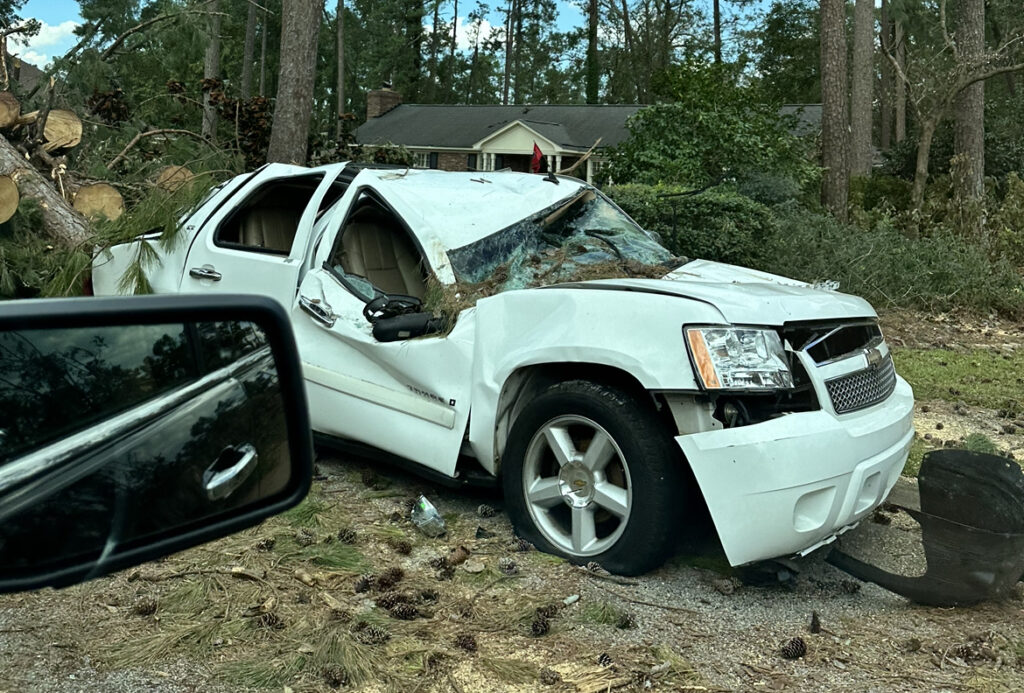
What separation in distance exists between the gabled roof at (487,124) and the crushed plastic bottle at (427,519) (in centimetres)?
3544

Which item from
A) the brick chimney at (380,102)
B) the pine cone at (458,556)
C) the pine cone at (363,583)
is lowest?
the pine cone at (363,583)

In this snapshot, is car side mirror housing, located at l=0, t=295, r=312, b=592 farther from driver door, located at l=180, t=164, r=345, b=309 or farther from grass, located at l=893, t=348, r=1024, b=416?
grass, located at l=893, t=348, r=1024, b=416

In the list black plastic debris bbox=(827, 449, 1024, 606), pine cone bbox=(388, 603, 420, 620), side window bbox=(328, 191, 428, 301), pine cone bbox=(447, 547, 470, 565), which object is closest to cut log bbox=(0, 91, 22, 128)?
side window bbox=(328, 191, 428, 301)

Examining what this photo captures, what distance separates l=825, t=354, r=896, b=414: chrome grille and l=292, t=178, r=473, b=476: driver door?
159cm

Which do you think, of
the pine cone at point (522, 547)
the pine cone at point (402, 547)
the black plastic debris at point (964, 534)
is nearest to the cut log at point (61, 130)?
the pine cone at point (402, 547)

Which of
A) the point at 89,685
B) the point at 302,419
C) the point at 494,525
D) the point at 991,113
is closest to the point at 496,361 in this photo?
the point at 494,525

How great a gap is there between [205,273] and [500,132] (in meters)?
37.2

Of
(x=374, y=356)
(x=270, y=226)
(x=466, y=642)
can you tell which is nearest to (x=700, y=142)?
(x=270, y=226)

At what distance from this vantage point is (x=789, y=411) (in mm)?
3613

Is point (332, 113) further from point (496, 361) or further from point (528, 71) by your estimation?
point (496, 361)

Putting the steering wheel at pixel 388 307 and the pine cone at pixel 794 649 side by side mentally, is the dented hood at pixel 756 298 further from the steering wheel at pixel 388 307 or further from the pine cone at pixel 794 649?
the pine cone at pixel 794 649

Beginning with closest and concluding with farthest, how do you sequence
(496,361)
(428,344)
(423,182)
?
(496,361), (428,344), (423,182)

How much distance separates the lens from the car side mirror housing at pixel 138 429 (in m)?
1.19

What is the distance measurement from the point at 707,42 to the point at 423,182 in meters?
54.6
